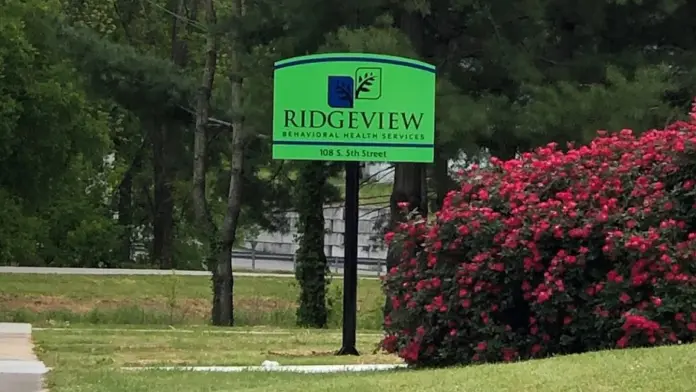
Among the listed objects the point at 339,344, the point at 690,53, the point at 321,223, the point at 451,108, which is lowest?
the point at 339,344

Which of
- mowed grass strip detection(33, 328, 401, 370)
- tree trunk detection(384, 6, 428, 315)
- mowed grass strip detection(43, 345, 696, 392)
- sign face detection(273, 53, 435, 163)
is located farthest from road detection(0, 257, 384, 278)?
mowed grass strip detection(43, 345, 696, 392)

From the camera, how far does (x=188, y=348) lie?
582 inches

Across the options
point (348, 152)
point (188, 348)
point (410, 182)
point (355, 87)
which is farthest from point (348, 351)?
point (410, 182)

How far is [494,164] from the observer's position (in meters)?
11.8

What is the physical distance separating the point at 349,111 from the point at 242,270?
30047mm

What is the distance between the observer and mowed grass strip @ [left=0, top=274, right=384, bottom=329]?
79.0 ft

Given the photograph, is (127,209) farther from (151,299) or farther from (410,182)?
(410,182)

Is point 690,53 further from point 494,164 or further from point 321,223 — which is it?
point 494,164

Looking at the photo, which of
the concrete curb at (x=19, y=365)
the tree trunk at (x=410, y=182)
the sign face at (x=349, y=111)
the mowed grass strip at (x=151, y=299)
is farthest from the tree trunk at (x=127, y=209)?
the sign face at (x=349, y=111)

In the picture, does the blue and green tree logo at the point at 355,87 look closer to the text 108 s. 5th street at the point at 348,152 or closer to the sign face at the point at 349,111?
the sign face at the point at 349,111

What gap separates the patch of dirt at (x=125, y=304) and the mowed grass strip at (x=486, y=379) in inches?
606

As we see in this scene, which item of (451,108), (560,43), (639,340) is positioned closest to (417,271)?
(639,340)

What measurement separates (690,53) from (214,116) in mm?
10706

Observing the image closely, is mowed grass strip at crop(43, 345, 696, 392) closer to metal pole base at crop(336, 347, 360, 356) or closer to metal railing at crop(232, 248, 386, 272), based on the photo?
metal pole base at crop(336, 347, 360, 356)
